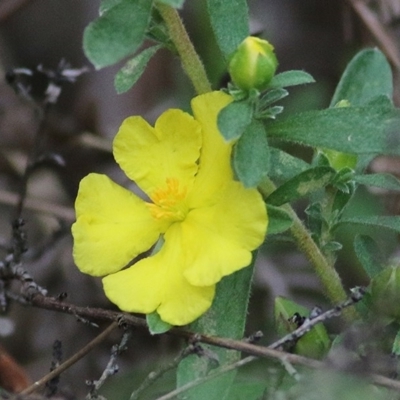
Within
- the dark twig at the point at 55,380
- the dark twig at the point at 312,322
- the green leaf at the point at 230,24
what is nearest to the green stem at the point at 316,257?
the dark twig at the point at 312,322

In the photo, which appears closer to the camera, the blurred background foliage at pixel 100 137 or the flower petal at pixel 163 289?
the flower petal at pixel 163 289

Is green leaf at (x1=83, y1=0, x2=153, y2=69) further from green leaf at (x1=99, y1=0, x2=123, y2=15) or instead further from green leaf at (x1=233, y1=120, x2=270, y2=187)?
green leaf at (x1=233, y1=120, x2=270, y2=187)

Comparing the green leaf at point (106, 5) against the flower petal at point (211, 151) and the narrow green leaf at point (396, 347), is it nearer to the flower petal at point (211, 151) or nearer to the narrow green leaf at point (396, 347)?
the flower petal at point (211, 151)

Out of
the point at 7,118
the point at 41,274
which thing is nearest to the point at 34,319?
the point at 41,274

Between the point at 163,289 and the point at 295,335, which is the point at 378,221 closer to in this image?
the point at 295,335

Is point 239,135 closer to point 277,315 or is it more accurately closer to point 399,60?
point 277,315

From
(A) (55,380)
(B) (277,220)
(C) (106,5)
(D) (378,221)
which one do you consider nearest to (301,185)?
(B) (277,220)

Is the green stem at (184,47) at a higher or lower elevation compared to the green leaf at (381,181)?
higher
